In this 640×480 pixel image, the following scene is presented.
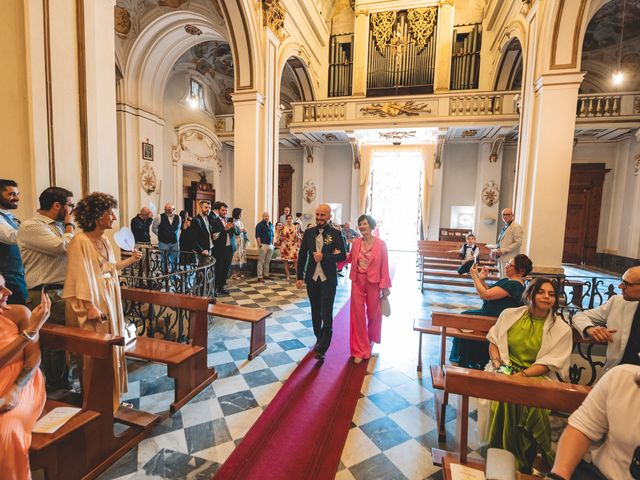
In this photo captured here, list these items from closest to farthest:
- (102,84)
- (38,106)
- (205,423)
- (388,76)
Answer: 1. (205,423)
2. (38,106)
3. (102,84)
4. (388,76)

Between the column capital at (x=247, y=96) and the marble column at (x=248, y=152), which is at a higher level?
the column capital at (x=247, y=96)

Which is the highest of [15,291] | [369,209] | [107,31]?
[107,31]

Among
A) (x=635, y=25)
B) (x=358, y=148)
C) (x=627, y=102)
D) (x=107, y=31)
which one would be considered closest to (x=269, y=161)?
(x=107, y=31)

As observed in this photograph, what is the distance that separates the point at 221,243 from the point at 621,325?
515cm

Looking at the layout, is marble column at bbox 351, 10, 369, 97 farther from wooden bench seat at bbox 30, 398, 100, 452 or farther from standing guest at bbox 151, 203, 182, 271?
→ wooden bench seat at bbox 30, 398, 100, 452

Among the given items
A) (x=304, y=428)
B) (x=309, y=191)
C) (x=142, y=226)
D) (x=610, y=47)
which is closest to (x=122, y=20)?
(x=142, y=226)

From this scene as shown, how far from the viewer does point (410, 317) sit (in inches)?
197

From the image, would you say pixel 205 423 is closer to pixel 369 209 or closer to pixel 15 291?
pixel 15 291

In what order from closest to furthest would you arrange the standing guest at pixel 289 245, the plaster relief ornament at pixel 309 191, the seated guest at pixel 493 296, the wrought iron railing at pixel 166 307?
the seated guest at pixel 493 296 → the wrought iron railing at pixel 166 307 → the standing guest at pixel 289 245 → the plaster relief ornament at pixel 309 191

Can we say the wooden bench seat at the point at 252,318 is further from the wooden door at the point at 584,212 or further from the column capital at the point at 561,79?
the wooden door at the point at 584,212

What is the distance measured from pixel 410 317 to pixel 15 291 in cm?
465

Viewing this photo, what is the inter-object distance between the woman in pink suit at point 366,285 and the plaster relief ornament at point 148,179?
28.0ft

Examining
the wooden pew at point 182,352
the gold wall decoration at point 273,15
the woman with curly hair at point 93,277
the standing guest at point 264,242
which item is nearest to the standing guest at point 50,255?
the woman with curly hair at point 93,277

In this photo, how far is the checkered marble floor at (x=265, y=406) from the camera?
1993 mm
